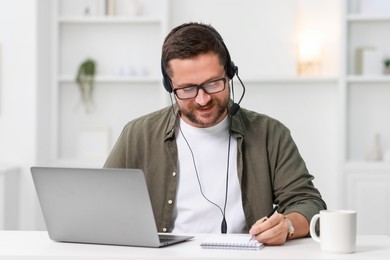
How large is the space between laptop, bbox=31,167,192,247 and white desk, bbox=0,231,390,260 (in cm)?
3

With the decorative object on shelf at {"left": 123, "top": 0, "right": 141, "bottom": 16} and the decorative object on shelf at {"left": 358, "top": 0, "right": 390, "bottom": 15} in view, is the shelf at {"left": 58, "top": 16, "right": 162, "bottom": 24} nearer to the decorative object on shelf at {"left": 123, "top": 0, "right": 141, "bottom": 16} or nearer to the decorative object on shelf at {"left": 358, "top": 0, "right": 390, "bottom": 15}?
the decorative object on shelf at {"left": 123, "top": 0, "right": 141, "bottom": 16}

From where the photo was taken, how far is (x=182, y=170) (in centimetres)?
246

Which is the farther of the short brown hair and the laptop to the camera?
the short brown hair

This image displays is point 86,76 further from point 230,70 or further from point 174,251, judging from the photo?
point 174,251

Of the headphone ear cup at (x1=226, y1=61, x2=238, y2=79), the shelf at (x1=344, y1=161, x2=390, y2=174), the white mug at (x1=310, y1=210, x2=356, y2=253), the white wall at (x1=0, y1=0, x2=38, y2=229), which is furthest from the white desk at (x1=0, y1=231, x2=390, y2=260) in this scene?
the white wall at (x1=0, y1=0, x2=38, y2=229)

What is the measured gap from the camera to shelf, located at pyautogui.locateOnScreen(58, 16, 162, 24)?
484cm

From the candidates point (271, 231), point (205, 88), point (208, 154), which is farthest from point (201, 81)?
point (271, 231)

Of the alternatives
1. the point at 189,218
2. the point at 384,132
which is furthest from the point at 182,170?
the point at 384,132

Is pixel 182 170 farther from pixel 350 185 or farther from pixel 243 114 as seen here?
pixel 350 185

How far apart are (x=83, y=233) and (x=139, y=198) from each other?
22 cm

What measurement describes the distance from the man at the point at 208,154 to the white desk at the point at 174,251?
14.6 inches

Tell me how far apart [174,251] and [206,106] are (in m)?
0.68

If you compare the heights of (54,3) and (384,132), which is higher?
(54,3)

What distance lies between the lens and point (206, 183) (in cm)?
244
